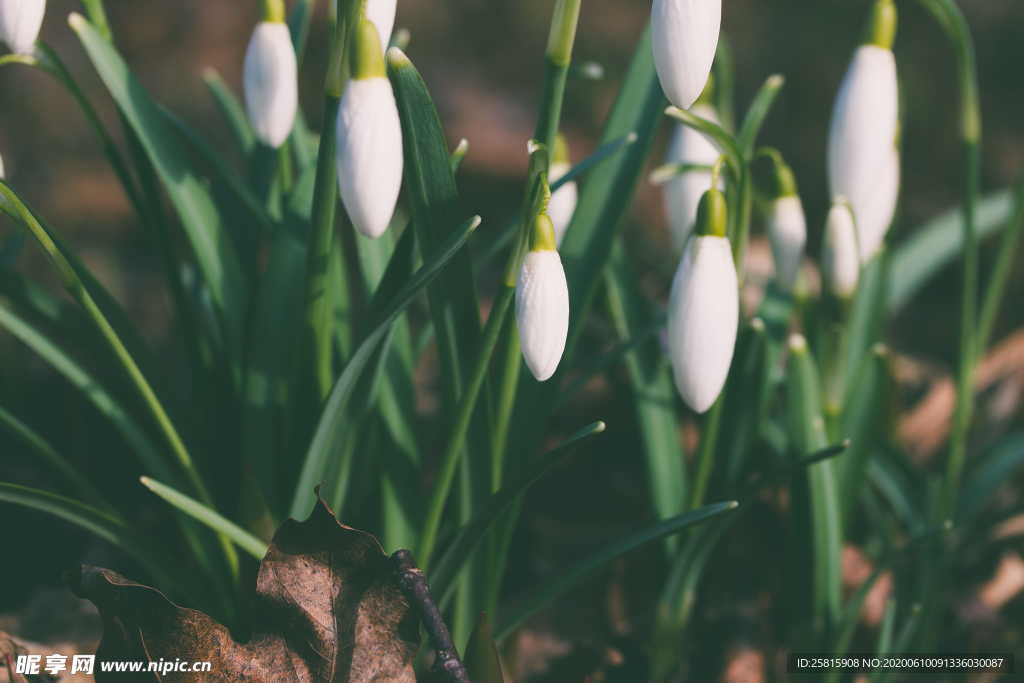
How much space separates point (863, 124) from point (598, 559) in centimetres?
58

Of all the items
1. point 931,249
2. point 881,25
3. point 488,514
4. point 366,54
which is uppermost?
point 931,249

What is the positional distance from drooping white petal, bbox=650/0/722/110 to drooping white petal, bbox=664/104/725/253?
386 millimetres

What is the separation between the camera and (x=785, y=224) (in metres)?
1.15

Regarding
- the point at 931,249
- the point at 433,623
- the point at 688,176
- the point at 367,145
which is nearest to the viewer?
the point at 367,145

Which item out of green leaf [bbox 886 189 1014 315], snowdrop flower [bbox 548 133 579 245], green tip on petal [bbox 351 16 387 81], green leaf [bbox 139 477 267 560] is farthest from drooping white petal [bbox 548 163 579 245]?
green leaf [bbox 886 189 1014 315]

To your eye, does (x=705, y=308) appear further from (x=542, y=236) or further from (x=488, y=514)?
(x=488, y=514)

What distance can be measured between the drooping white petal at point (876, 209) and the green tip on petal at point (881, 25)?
0.18 metres

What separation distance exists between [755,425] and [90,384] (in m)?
0.81

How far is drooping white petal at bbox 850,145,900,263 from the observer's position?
4.00 feet

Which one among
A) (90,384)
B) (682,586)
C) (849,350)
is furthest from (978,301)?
(90,384)

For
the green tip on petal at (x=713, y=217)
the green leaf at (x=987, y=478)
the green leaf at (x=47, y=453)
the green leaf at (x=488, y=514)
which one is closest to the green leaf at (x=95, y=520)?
the green leaf at (x=47, y=453)

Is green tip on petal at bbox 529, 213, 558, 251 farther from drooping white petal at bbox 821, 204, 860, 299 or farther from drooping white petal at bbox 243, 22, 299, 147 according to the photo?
drooping white petal at bbox 821, 204, 860, 299

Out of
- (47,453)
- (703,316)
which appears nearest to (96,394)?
(47,453)

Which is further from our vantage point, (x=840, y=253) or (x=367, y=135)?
(x=840, y=253)
